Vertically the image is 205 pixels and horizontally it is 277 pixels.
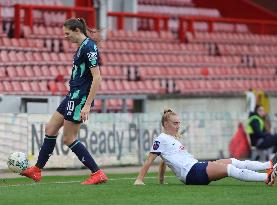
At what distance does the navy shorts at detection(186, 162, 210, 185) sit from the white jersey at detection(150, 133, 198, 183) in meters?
0.04

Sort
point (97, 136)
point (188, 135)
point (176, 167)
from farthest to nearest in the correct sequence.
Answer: point (188, 135) → point (97, 136) → point (176, 167)

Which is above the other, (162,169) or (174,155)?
(174,155)

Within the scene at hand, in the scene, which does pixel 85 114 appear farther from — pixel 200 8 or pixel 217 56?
pixel 200 8

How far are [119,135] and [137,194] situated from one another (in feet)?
26.3

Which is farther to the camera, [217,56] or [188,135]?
[217,56]

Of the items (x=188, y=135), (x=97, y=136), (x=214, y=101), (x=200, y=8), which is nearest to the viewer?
(x=97, y=136)

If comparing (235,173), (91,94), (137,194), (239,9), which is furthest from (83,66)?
(239,9)

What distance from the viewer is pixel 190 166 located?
11414mm

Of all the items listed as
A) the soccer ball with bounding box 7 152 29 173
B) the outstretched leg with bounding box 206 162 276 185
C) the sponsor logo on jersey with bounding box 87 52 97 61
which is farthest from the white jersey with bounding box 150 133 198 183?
the soccer ball with bounding box 7 152 29 173

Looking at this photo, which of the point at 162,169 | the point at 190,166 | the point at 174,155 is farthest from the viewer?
the point at 162,169

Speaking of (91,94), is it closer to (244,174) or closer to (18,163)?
(18,163)

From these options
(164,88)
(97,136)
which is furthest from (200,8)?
(97,136)

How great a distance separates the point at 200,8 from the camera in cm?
2809

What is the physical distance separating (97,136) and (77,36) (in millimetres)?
6312
